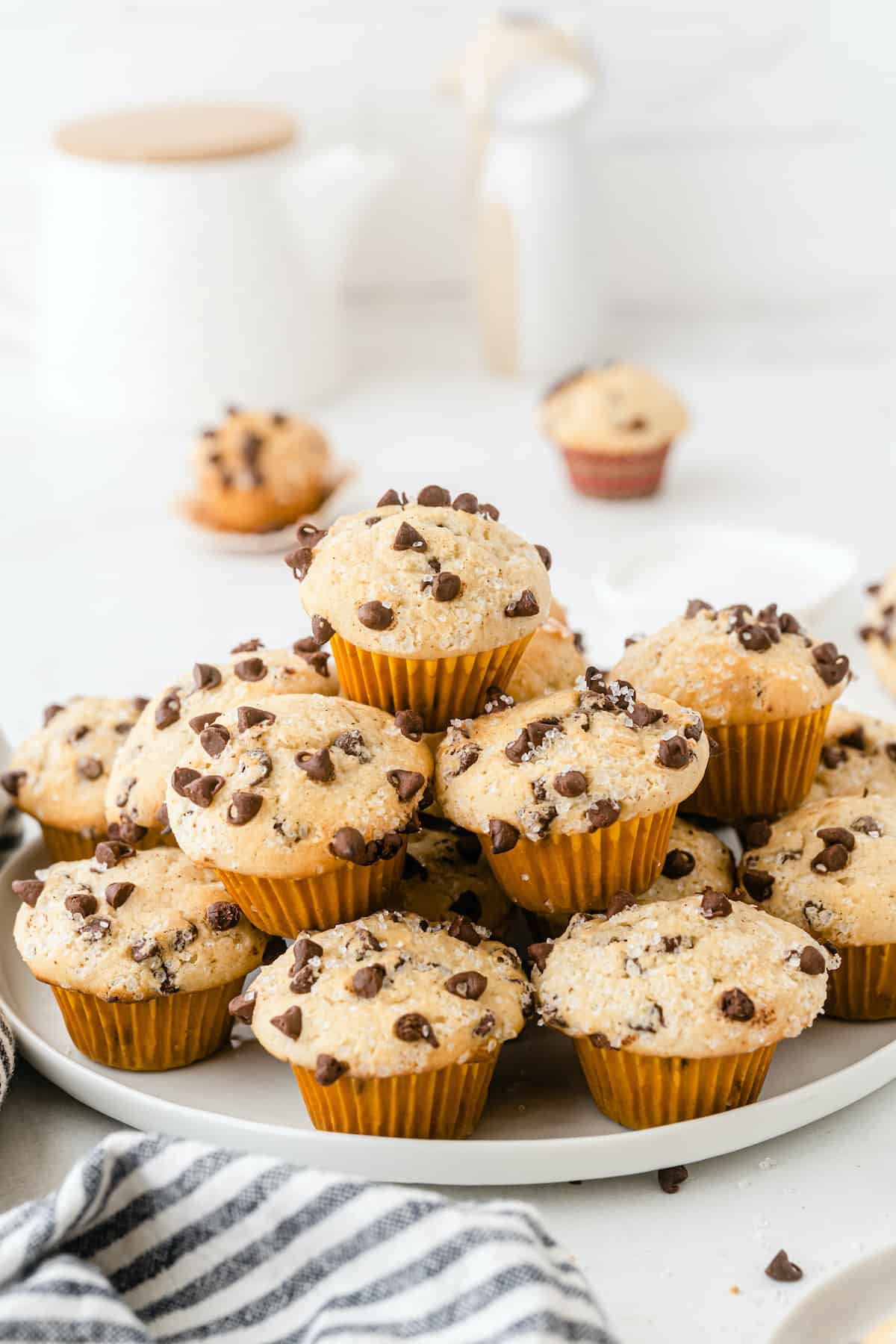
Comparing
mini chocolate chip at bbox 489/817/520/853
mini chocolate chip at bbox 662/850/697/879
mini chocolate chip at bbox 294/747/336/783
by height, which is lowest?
mini chocolate chip at bbox 662/850/697/879

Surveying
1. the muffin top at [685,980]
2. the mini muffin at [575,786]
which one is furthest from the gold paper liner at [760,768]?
the muffin top at [685,980]

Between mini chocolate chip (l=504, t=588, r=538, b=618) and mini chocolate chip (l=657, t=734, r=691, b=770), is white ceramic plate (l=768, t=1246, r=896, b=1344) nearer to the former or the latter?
mini chocolate chip (l=657, t=734, r=691, b=770)


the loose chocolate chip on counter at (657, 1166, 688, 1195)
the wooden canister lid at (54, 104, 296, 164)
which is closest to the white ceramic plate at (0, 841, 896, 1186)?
the loose chocolate chip on counter at (657, 1166, 688, 1195)

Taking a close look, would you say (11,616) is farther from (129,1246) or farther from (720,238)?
(720,238)

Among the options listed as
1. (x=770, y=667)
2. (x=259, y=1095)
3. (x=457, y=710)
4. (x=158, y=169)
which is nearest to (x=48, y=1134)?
(x=259, y=1095)

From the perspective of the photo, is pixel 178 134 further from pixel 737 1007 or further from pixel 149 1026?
pixel 737 1007

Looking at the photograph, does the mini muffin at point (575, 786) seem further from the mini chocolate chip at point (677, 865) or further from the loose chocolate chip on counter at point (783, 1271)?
the loose chocolate chip on counter at point (783, 1271)
